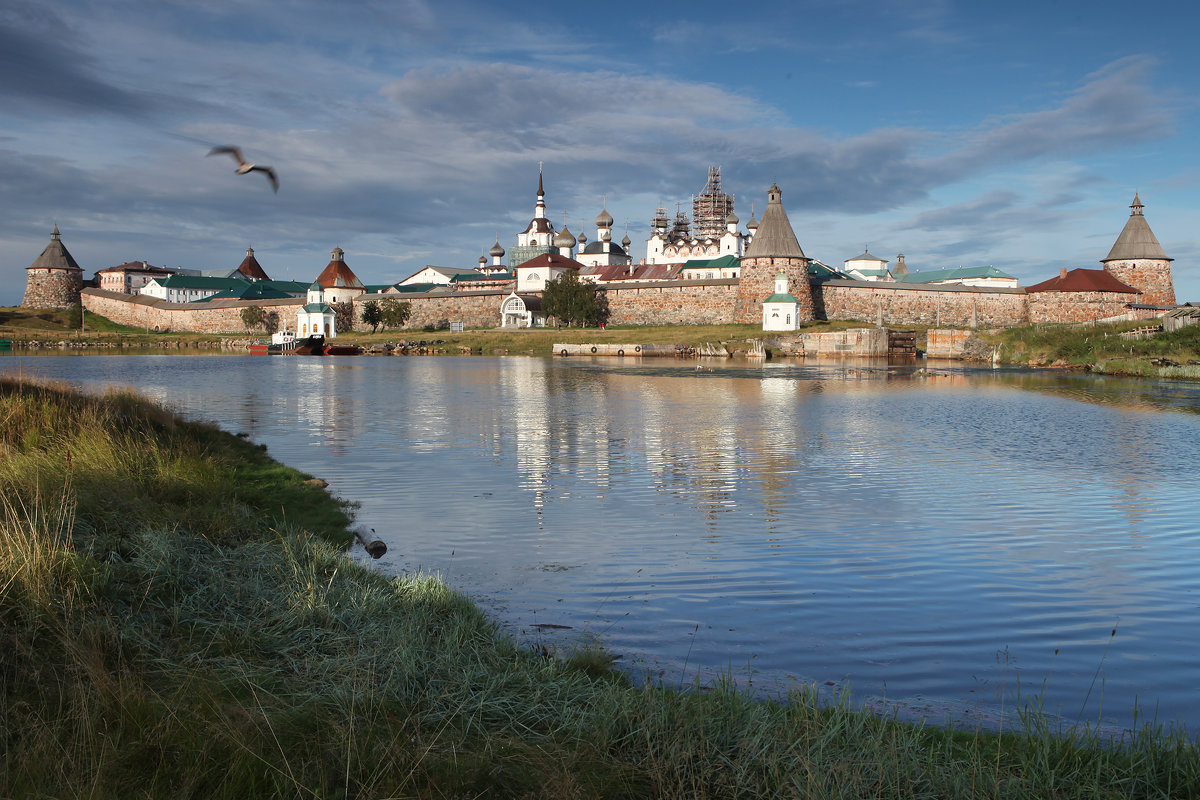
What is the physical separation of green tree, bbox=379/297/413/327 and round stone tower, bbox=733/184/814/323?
30084mm

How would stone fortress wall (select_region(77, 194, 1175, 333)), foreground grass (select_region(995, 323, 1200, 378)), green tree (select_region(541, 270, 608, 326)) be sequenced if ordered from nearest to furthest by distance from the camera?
foreground grass (select_region(995, 323, 1200, 378))
stone fortress wall (select_region(77, 194, 1175, 333))
green tree (select_region(541, 270, 608, 326))

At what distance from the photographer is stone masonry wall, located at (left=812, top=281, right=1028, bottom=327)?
69.7m

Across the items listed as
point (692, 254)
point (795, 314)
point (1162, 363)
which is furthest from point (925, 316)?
point (1162, 363)

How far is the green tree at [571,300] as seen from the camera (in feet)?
237

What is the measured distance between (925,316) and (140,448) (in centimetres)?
6982

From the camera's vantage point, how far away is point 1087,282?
65375 mm

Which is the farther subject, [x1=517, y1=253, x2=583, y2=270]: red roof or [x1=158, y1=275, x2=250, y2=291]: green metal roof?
[x1=158, y1=275, x2=250, y2=291]: green metal roof

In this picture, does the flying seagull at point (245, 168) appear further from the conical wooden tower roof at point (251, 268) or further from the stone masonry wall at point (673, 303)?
the conical wooden tower roof at point (251, 268)

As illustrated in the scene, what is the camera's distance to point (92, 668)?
3715 millimetres

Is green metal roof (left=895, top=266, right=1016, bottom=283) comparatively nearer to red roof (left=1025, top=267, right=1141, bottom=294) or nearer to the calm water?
red roof (left=1025, top=267, right=1141, bottom=294)

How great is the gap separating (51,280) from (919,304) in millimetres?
87409

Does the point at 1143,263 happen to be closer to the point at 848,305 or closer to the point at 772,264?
the point at 848,305

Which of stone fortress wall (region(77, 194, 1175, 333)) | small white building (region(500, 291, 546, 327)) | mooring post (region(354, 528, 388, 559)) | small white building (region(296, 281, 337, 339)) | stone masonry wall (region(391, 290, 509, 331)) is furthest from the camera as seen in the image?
stone masonry wall (region(391, 290, 509, 331))

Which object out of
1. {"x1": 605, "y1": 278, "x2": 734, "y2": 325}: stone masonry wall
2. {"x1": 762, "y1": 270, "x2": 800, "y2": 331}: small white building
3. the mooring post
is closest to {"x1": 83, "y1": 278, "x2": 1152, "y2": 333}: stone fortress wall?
{"x1": 605, "y1": 278, "x2": 734, "y2": 325}: stone masonry wall
